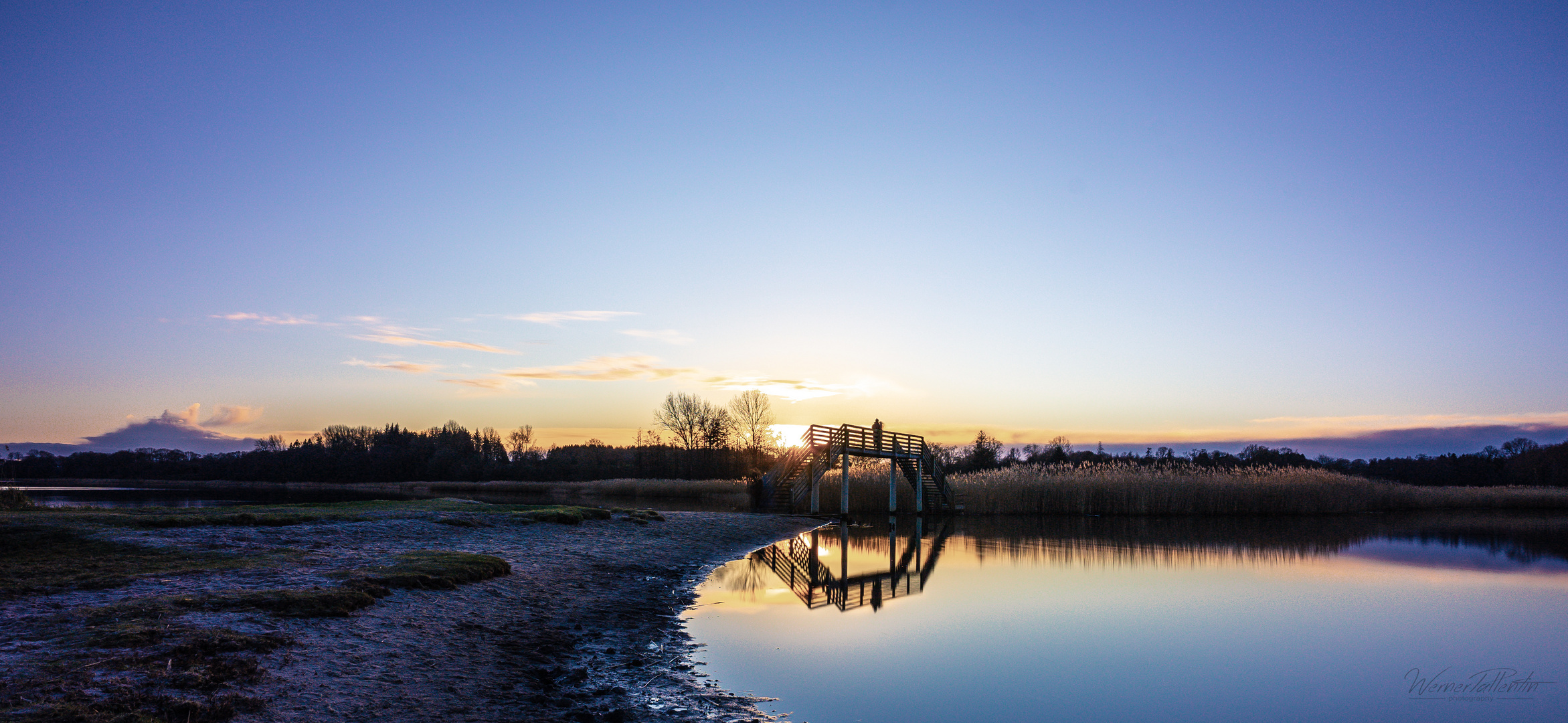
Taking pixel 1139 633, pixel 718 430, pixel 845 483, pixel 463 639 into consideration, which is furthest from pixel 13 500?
pixel 718 430

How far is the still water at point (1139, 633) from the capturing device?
8359 millimetres

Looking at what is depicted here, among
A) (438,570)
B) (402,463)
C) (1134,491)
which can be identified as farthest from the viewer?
(402,463)

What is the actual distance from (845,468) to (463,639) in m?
25.8

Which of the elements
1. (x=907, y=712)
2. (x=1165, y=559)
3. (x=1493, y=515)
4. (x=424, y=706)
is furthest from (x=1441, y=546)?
(x=424, y=706)

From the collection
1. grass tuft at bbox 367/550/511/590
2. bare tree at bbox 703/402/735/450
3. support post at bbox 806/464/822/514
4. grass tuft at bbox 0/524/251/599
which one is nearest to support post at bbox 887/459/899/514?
support post at bbox 806/464/822/514

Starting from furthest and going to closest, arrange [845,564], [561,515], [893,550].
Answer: [893,550]
[561,515]
[845,564]

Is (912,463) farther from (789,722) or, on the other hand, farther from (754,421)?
(754,421)

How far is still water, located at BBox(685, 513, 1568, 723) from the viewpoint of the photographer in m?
8.36

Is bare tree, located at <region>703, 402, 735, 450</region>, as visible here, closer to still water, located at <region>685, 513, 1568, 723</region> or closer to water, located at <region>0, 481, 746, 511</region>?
water, located at <region>0, 481, 746, 511</region>

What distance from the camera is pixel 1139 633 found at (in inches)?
460

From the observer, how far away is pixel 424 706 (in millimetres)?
6684

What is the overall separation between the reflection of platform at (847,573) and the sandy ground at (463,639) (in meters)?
2.37

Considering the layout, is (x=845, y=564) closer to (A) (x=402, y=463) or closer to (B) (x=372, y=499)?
(B) (x=372, y=499)

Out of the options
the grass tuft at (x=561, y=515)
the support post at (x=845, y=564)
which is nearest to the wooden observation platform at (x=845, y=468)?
the support post at (x=845, y=564)
